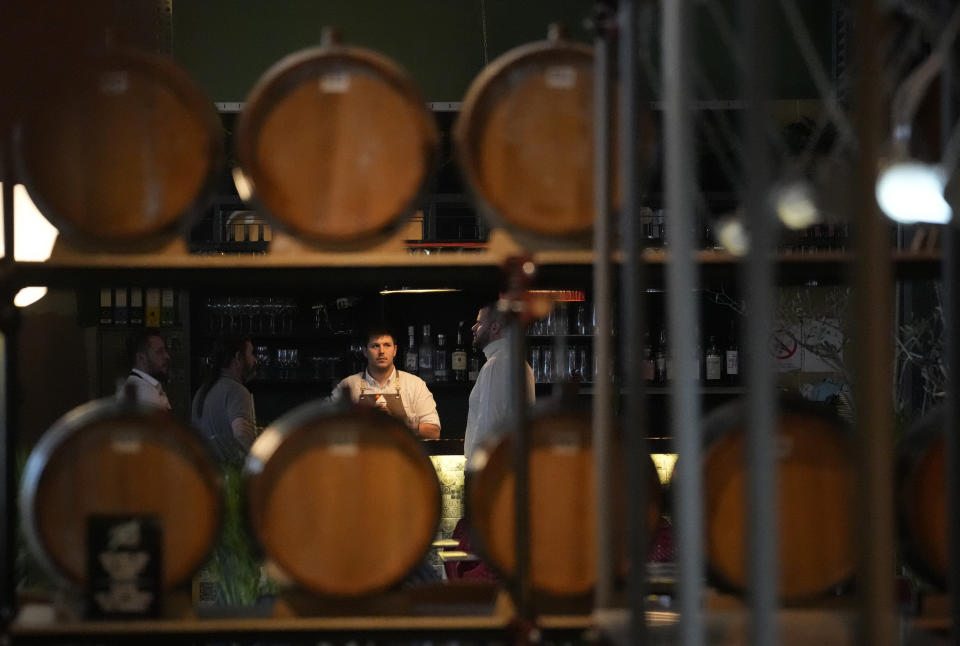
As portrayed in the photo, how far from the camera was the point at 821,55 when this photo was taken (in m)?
7.30

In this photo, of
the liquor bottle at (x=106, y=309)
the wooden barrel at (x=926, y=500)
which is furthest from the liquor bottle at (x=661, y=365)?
the wooden barrel at (x=926, y=500)

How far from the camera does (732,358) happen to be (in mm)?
7617

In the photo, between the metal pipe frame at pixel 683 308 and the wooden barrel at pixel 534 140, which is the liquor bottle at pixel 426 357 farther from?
the metal pipe frame at pixel 683 308

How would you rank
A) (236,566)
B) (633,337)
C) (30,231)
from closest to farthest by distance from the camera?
(633,337)
(30,231)
(236,566)

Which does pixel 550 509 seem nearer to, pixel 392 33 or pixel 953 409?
pixel 953 409

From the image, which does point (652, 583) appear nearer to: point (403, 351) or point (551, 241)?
point (551, 241)

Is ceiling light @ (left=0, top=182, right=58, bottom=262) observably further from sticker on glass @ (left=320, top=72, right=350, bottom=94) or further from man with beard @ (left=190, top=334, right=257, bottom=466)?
man with beard @ (left=190, top=334, right=257, bottom=466)

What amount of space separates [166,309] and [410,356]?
1862mm

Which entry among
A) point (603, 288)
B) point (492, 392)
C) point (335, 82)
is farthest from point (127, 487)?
point (492, 392)

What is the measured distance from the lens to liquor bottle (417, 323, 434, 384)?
24.9 feet

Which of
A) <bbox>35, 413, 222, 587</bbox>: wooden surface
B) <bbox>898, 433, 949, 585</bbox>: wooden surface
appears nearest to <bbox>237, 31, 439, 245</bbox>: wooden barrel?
<bbox>35, 413, 222, 587</bbox>: wooden surface

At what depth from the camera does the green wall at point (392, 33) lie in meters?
7.00

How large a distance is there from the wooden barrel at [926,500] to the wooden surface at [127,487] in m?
1.35

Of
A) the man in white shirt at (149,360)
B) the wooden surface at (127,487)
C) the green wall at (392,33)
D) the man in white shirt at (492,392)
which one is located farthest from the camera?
the green wall at (392,33)
